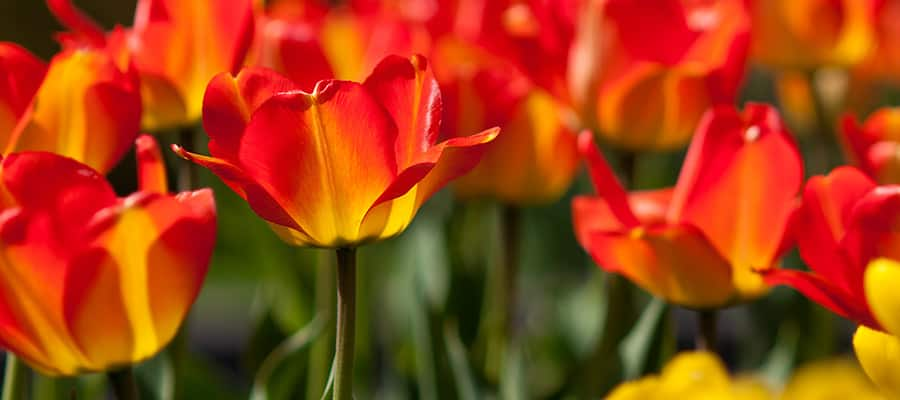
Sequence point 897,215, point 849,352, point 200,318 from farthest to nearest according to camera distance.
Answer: point 200,318 < point 849,352 < point 897,215

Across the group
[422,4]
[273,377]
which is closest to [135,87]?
[273,377]

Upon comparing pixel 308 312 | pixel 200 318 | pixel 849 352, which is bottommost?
pixel 200 318

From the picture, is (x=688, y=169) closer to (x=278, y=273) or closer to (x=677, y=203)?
(x=677, y=203)

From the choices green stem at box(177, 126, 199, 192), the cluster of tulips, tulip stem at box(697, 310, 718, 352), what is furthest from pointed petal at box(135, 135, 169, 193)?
tulip stem at box(697, 310, 718, 352)

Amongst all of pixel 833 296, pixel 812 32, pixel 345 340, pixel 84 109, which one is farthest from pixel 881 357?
pixel 812 32

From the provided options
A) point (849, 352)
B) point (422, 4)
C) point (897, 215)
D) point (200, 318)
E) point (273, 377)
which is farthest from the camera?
point (200, 318)

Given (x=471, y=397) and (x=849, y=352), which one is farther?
(x=849, y=352)

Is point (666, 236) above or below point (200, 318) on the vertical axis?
above
